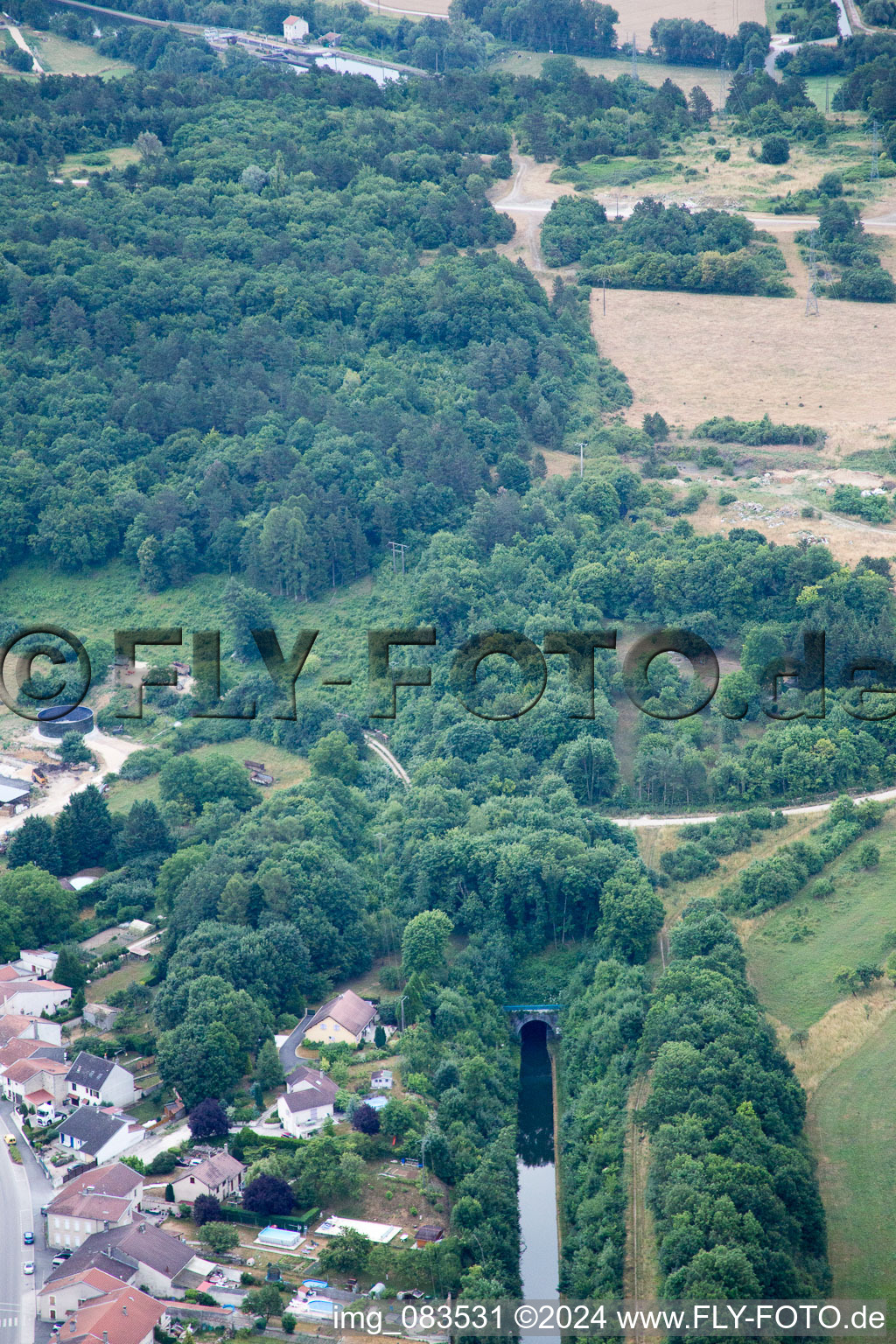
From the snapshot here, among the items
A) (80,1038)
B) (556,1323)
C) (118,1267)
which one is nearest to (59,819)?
(80,1038)

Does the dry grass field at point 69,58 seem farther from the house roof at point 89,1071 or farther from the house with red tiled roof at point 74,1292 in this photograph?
the house with red tiled roof at point 74,1292

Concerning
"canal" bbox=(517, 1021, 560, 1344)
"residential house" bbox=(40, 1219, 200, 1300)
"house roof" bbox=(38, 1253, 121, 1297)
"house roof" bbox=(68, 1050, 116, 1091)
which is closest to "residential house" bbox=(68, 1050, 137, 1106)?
"house roof" bbox=(68, 1050, 116, 1091)

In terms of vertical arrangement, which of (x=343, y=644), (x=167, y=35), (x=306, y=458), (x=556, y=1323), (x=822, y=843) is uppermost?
(x=167, y=35)

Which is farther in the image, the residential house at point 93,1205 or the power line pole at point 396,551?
the power line pole at point 396,551

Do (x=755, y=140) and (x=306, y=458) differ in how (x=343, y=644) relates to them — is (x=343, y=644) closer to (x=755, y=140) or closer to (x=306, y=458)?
(x=306, y=458)

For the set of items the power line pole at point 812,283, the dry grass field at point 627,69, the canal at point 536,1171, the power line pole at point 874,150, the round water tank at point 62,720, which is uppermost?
the dry grass field at point 627,69

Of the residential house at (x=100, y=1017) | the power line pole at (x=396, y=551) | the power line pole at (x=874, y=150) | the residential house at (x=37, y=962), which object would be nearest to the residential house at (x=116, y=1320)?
the residential house at (x=100, y=1017)

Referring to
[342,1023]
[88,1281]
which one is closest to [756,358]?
[342,1023]

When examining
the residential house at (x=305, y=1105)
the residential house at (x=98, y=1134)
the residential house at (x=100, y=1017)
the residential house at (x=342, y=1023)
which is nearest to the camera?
the residential house at (x=98, y=1134)

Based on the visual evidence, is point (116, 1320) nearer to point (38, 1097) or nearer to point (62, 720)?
point (38, 1097)
